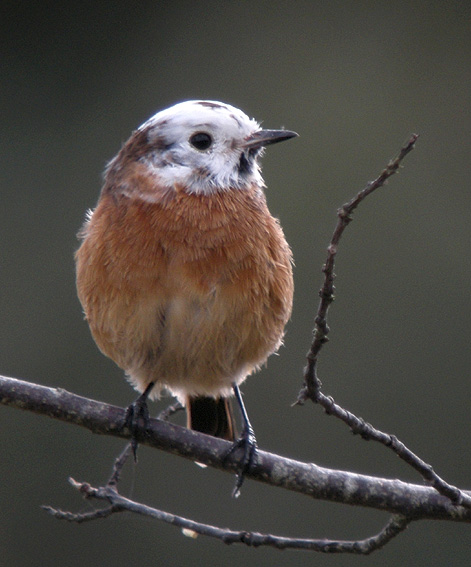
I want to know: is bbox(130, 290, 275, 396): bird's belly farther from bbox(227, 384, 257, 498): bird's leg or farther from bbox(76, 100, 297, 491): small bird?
bbox(227, 384, 257, 498): bird's leg

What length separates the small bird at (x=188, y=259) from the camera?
4.21m

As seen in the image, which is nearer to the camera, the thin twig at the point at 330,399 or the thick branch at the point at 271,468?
the thin twig at the point at 330,399

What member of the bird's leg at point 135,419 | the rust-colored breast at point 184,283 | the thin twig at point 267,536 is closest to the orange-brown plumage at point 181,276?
the rust-colored breast at point 184,283

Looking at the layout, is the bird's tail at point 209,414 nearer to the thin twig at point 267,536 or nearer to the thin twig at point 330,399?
the thin twig at point 267,536

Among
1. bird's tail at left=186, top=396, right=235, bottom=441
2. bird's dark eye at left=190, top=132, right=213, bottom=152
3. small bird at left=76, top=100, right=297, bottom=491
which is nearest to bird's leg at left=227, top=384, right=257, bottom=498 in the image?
small bird at left=76, top=100, right=297, bottom=491

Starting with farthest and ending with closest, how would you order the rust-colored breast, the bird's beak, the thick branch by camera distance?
the bird's beak → the rust-colored breast → the thick branch

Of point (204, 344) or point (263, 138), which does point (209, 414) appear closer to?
point (204, 344)

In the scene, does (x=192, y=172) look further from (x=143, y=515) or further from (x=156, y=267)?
(x=143, y=515)

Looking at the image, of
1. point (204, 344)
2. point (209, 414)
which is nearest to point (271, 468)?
point (204, 344)

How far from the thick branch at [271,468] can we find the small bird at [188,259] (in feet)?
0.37

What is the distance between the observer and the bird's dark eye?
4.60 metres

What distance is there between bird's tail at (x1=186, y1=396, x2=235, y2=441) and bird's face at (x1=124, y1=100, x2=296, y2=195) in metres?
1.26

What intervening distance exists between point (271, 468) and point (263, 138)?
163cm

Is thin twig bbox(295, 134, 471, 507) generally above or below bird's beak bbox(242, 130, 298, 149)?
below
